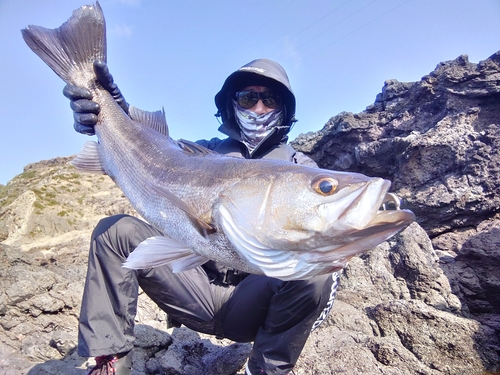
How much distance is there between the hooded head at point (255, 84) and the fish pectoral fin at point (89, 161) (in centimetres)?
130

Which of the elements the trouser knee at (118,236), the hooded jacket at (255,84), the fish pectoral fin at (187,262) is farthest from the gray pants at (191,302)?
the hooded jacket at (255,84)

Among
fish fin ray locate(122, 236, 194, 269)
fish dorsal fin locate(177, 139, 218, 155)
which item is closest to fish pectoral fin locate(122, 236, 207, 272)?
fish fin ray locate(122, 236, 194, 269)

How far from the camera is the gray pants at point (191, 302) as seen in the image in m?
2.16

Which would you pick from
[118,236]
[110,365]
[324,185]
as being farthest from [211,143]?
[324,185]

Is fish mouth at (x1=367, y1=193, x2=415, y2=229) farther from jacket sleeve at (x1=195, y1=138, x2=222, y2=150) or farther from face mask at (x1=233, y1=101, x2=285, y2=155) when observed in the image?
jacket sleeve at (x1=195, y1=138, x2=222, y2=150)

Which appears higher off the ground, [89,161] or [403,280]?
[89,161]

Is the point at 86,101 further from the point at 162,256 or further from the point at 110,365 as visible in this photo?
the point at 110,365

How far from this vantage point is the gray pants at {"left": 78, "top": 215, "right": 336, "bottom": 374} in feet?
7.09

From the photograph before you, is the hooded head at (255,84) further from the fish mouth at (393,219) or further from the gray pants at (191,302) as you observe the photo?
the fish mouth at (393,219)

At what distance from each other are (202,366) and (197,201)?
1.84m

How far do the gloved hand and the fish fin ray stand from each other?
1507 mm

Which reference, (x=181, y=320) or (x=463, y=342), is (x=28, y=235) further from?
(x=463, y=342)

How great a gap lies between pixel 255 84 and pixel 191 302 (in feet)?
8.40

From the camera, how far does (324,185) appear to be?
1.48m
